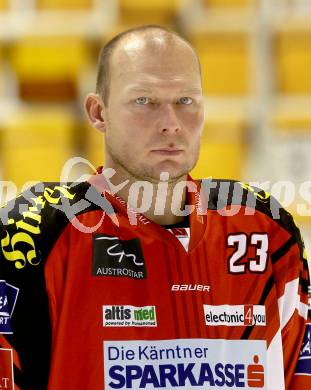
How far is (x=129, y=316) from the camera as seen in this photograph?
201 centimetres

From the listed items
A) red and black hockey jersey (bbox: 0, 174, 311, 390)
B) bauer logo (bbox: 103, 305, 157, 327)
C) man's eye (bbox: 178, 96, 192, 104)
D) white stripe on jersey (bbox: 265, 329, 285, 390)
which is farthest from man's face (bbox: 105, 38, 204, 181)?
white stripe on jersey (bbox: 265, 329, 285, 390)

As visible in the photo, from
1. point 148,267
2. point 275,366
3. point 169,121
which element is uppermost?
point 169,121

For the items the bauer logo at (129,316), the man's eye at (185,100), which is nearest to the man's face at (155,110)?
the man's eye at (185,100)

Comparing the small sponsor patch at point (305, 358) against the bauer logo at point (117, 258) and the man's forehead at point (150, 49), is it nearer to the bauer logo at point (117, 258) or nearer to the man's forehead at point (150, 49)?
the bauer logo at point (117, 258)

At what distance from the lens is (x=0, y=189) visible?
300 cm

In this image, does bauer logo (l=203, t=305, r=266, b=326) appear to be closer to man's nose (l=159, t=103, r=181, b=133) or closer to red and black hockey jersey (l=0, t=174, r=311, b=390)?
red and black hockey jersey (l=0, t=174, r=311, b=390)

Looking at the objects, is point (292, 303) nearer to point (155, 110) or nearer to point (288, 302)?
point (288, 302)

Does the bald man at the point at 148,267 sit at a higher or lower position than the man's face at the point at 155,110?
lower

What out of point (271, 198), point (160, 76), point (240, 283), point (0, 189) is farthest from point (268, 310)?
point (0, 189)

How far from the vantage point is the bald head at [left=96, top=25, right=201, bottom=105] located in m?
2.10

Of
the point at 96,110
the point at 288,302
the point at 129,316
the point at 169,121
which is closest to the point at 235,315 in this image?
the point at 288,302

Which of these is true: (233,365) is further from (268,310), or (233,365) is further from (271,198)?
(271,198)

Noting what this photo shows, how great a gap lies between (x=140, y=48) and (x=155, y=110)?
153 millimetres

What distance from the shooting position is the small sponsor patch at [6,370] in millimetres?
1912
